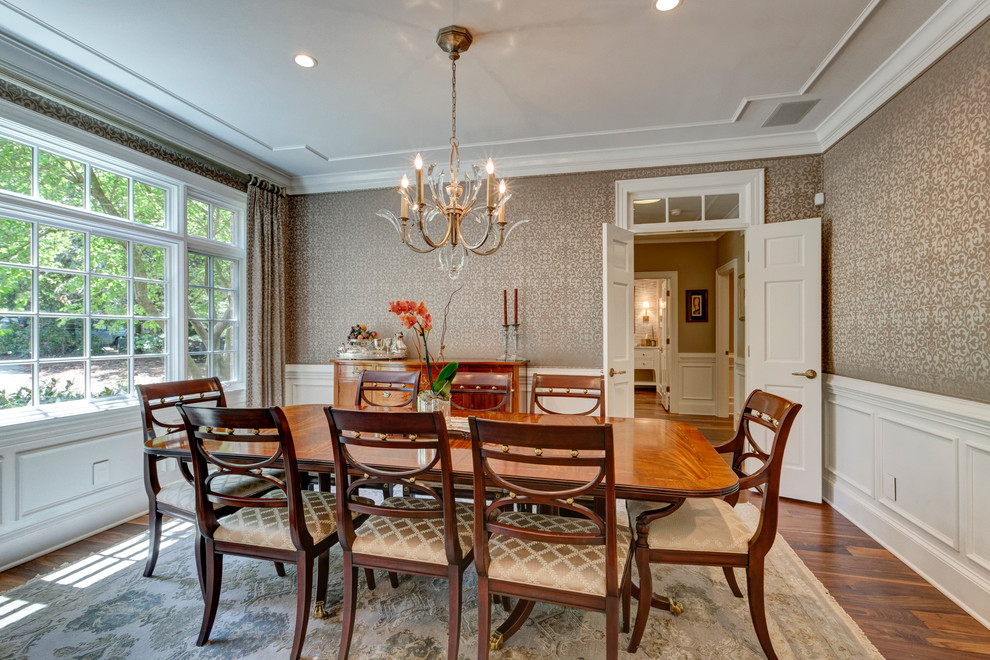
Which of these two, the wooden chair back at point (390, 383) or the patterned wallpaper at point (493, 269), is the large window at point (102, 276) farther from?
the wooden chair back at point (390, 383)

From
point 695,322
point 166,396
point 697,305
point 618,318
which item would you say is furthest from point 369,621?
point 697,305

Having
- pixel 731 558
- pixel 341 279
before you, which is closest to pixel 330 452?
pixel 731 558

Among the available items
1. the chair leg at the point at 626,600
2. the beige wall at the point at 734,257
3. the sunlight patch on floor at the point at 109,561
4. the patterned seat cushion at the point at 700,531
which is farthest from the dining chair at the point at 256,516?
the beige wall at the point at 734,257

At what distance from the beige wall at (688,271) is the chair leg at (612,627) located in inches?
229

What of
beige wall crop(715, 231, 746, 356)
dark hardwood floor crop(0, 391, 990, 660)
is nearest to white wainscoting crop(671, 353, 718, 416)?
beige wall crop(715, 231, 746, 356)

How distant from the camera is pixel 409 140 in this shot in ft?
11.6

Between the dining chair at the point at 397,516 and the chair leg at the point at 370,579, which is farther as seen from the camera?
the chair leg at the point at 370,579

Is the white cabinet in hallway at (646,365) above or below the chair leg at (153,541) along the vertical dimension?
above

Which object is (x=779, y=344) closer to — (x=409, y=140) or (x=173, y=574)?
(x=409, y=140)

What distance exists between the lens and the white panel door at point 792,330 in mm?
3156

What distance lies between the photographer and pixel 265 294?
3.99m

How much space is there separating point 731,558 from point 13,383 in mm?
3760

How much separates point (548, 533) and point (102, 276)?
336 cm

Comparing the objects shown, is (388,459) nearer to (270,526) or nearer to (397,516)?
(397,516)
